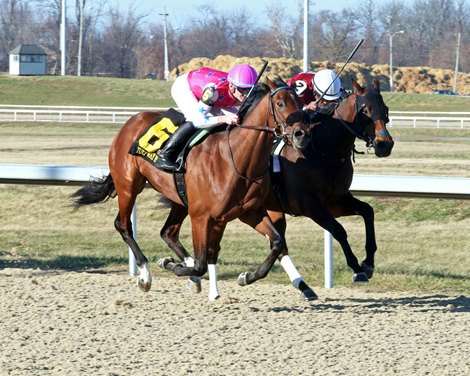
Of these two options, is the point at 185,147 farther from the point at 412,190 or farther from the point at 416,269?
the point at 416,269

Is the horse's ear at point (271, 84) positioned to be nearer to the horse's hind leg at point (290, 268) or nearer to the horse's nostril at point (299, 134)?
the horse's nostril at point (299, 134)

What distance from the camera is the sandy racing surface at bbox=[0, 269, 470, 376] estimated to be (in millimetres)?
5211

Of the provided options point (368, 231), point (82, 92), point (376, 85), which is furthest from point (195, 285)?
point (82, 92)

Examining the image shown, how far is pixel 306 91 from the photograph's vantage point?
7828 mm

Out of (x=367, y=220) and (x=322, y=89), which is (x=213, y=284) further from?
(x=322, y=89)

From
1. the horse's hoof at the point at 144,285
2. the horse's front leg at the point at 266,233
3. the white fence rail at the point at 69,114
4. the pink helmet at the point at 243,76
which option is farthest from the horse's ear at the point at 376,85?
the white fence rail at the point at 69,114

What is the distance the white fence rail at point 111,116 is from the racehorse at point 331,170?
24748mm

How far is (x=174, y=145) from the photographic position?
7.24m

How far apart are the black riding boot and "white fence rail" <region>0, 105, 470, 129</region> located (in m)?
25.2

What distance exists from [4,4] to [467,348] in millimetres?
90809

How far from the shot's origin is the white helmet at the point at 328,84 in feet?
25.0

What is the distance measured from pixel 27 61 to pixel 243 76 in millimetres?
59924

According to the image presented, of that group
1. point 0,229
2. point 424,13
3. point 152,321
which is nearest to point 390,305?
point 152,321

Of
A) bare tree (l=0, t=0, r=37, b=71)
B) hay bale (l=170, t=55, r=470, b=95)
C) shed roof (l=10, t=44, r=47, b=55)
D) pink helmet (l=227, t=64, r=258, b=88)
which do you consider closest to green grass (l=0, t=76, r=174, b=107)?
hay bale (l=170, t=55, r=470, b=95)
